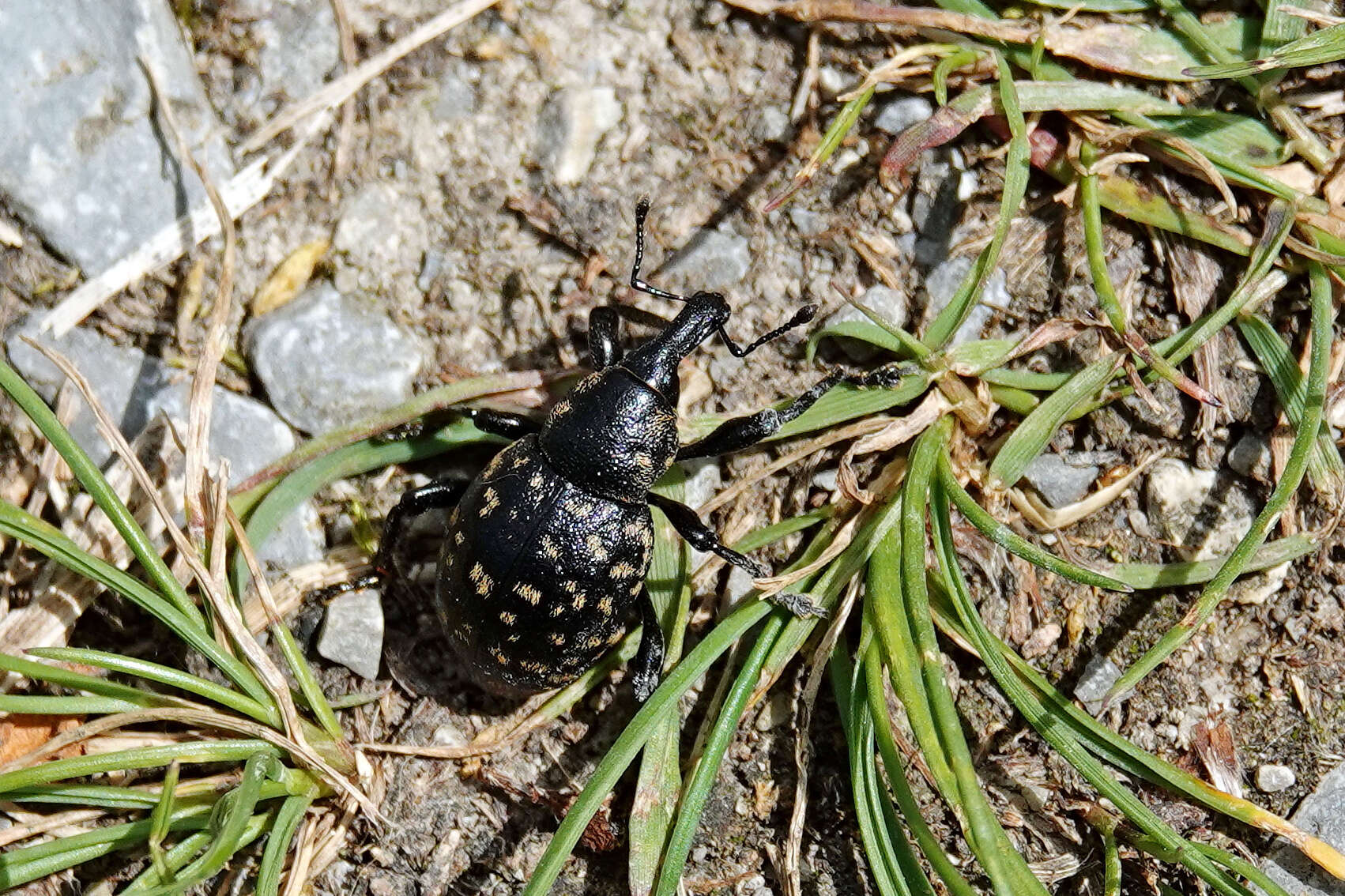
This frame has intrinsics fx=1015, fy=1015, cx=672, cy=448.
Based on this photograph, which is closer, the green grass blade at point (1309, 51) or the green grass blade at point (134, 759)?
the green grass blade at point (134, 759)

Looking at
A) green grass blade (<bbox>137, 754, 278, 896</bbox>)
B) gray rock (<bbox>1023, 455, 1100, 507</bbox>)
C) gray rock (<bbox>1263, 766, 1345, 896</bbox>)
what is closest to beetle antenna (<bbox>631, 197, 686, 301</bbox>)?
gray rock (<bbox>1023, 455, 1100, 507</bbox>)

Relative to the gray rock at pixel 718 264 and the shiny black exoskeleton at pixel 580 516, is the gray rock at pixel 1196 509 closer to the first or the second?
the shiny black exoskeleton at pixel 580 516

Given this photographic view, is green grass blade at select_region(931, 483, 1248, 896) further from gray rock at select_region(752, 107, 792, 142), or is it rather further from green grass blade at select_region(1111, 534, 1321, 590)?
gray rock at select_region(752, 107, 792, 142)

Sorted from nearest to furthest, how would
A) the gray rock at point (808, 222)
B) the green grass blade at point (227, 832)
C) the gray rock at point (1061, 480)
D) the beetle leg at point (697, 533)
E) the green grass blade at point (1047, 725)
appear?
the green grass blade at point (227, 832) < the green grass blade at point (1047, 725) < the beetle leg at point (697, 533) < the gray rock at point (1061, 480) < the gray rock at point (808, 222)

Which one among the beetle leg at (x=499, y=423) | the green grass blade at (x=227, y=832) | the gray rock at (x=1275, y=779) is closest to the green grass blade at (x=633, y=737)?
the green grass blade at (x=227, y=832)

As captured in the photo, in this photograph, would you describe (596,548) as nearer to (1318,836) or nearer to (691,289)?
(691,289)

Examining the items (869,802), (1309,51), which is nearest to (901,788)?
(869,802)

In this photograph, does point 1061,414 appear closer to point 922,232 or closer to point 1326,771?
point 922,232
